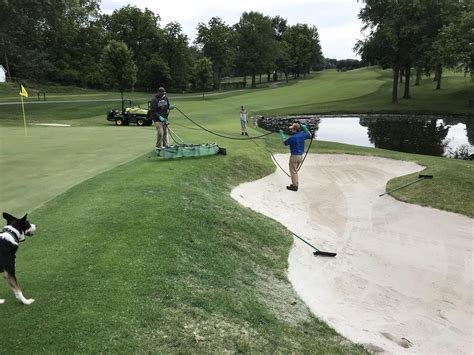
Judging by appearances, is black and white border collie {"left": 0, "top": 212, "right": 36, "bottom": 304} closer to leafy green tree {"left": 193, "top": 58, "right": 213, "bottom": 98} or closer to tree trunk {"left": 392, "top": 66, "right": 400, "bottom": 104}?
tree trunk {"left": 392, "top": 66, "right": 400, "bottom": 104}

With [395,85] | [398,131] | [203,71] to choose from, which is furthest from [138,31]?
[398,131]

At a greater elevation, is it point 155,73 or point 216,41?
point 216,41

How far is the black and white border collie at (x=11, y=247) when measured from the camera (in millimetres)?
5922

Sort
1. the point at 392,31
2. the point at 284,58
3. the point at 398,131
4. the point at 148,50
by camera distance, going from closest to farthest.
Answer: the point at 398,131 < the point at 392,31 < the point at 148,50 < the point at 284,58

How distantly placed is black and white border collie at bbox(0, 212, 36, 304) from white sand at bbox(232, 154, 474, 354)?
5.52 metres

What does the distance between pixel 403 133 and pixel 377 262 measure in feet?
95.3

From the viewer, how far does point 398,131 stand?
39.6 metres

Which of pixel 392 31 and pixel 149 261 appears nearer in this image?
pixel 149 261

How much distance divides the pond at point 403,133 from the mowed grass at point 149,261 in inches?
633

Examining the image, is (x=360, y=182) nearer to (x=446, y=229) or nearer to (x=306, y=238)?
(x=446, y=229)

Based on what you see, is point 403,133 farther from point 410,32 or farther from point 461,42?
point 410,32

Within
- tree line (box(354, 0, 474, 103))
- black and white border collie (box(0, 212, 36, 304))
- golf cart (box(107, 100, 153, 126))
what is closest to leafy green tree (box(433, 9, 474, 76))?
tree line (box(354, 0, 474, 103))

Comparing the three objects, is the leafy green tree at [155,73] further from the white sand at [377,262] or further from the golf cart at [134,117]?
the white sand at [377,262]

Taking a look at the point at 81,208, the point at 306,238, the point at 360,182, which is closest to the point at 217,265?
the point at 81,208
